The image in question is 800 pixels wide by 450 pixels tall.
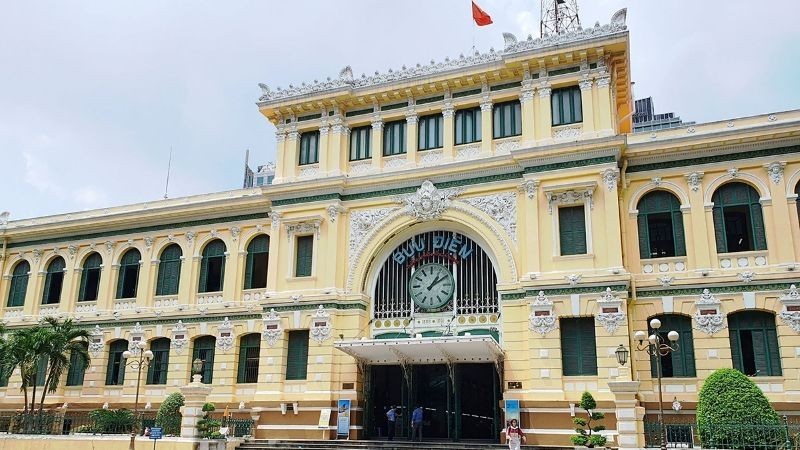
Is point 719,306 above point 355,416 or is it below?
above

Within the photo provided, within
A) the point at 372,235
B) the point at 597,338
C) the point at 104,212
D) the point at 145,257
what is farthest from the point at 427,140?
the point at 104,212

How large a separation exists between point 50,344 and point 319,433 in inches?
498

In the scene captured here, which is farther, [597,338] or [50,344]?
[50,344]

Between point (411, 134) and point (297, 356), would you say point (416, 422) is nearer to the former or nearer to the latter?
point (297, 356)

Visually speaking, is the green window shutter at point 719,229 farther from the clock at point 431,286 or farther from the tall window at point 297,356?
the tall window at point 297,356

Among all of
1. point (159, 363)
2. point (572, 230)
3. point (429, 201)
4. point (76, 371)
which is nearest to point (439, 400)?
point (429, 201)

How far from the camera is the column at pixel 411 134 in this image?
29.4 m

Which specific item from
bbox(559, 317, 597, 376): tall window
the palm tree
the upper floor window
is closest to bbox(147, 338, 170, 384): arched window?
the palm tree

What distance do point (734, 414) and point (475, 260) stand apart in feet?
35.9

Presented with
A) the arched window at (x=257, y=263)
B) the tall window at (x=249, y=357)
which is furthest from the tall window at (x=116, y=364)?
the arched window at (x=257, y=263)

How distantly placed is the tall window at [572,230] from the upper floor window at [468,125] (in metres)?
4.87

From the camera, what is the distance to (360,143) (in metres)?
30.8

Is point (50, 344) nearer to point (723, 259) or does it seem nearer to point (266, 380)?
point (266, 380)

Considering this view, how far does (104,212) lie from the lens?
3656cm
